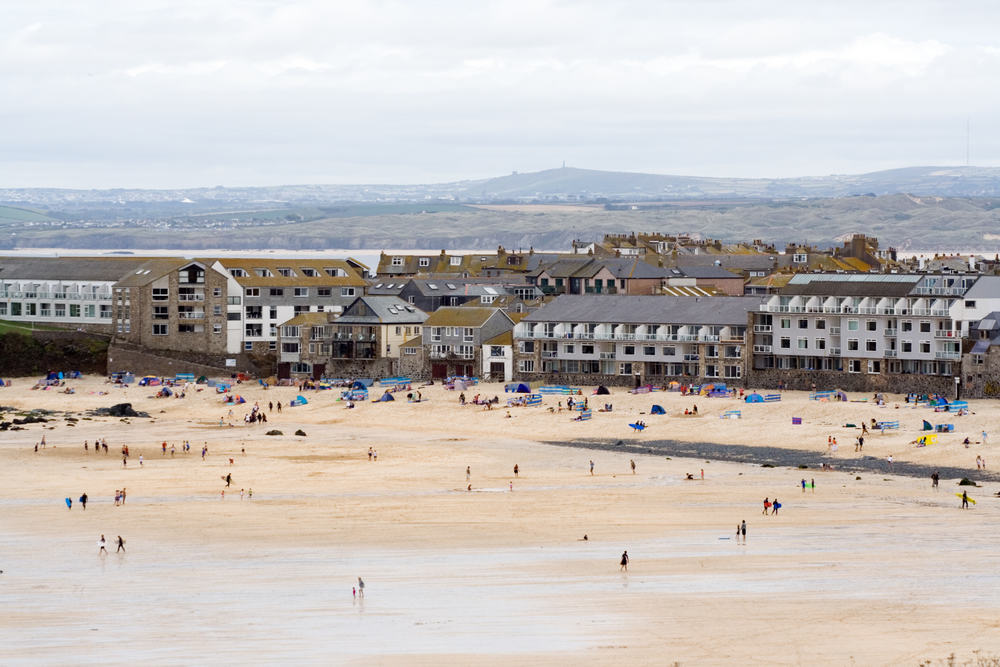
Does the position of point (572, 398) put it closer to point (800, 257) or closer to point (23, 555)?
point (23, 555)

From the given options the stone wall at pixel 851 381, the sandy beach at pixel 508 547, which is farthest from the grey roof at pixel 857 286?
the sandy beach at pixel 508 547

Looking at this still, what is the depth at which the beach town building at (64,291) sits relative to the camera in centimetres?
11431

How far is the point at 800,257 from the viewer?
461ft

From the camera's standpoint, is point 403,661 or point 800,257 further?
point 800,257

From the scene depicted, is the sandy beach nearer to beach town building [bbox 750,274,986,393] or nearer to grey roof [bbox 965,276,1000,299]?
beach town building [bbox 750,274,986,393]

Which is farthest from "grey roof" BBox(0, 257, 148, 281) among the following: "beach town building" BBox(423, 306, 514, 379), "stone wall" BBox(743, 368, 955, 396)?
"stone wall" BBox(743, 368, 955, 396)

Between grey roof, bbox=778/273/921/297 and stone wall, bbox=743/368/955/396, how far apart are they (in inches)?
180

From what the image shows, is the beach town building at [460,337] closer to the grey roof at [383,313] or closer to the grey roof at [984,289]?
the grey roof at [383,313]

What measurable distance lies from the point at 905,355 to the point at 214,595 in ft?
176

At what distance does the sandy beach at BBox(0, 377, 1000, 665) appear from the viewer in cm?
3844

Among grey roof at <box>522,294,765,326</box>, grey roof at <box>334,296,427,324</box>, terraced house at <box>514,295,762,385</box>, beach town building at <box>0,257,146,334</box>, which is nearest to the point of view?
terraced house at <box>514,295,762,385</box>

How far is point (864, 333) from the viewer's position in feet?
293

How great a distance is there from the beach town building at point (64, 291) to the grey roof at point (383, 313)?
1891 cm

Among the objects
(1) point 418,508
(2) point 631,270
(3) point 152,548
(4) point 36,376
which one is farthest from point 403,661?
(2) point 631,270
